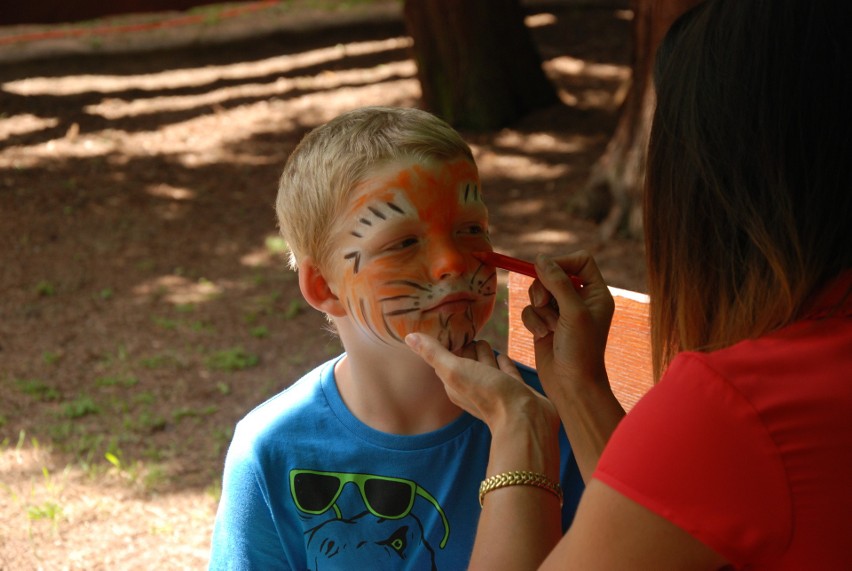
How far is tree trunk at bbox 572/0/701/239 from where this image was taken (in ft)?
18.3

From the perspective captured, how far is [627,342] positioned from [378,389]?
2.14ft

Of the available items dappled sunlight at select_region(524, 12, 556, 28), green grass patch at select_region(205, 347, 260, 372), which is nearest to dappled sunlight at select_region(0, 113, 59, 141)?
green grass patch at select_region(205, 347, 260, 372)

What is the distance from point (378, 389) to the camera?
2.03 m

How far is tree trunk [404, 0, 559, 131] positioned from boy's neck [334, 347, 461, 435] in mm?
6318

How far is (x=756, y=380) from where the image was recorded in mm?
1307

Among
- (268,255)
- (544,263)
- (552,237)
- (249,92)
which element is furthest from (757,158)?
(249,92)

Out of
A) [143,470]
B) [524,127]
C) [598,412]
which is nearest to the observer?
[598,412]

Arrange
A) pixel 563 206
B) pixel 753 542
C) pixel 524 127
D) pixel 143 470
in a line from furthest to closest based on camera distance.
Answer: pixel 524 127 < pixel 563 206 < pixel 143 470 < pixel 753 542

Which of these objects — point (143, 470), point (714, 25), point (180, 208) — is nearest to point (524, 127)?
point (180, 208)

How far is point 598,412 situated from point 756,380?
61 cm

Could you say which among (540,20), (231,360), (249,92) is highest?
(249,92)

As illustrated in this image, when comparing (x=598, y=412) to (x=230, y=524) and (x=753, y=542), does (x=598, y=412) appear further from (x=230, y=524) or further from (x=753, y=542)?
(x=230, y=524)

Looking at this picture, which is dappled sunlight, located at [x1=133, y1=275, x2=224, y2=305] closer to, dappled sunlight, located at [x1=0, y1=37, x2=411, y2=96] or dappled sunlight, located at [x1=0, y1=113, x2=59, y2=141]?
dappled sunlight, located at [x1=0, y1=113, x2=59, y2=141]

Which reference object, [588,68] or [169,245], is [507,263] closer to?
[169,245]
